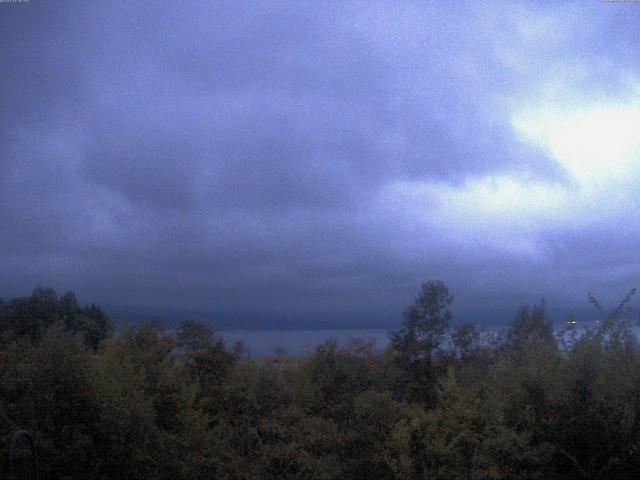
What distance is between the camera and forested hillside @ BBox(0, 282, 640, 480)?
920 centimetres

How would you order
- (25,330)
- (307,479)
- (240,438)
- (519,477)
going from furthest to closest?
(25,330) → (240,438) → (307,479) → (519,477)

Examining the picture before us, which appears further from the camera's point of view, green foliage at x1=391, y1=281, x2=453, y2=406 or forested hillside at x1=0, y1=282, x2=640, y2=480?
green foliage at x1=391, y1=281, x2=453, y2=406

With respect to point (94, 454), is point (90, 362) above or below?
above

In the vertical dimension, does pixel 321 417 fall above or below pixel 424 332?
below

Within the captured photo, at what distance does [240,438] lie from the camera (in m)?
15.5

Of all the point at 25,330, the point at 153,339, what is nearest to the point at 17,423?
the point at 153,339

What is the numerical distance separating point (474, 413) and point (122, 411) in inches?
231

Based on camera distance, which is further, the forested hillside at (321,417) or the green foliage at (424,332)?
the green foliage at (424,332)

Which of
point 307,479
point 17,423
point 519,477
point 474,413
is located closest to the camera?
point 17,423

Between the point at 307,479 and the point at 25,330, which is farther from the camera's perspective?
the point at 25,330

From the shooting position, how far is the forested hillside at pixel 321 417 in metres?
9.20

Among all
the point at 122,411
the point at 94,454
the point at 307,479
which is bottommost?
the point at 307,479

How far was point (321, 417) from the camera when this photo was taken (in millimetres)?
16156

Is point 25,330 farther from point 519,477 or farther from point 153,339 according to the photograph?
point 519,477
